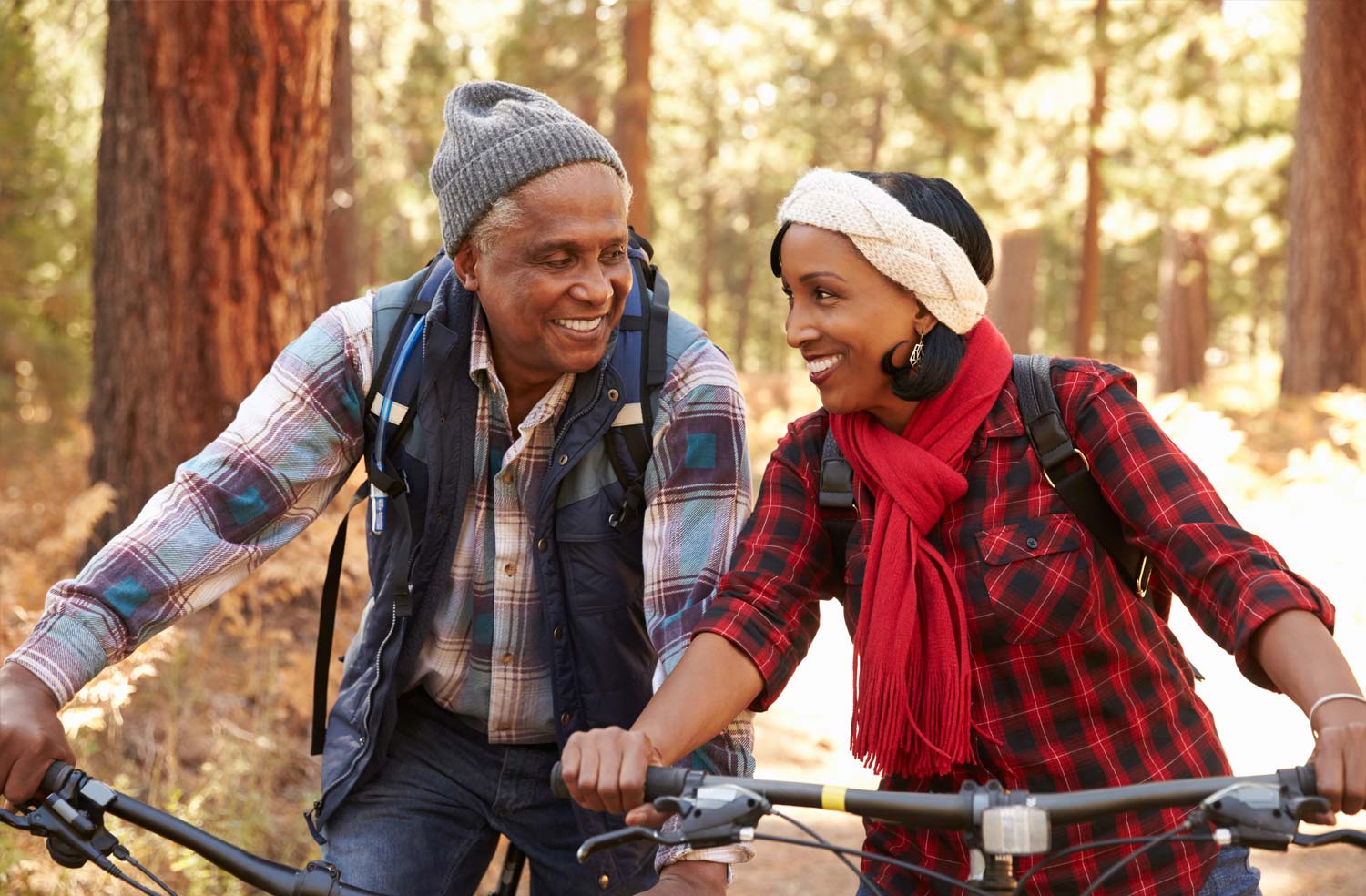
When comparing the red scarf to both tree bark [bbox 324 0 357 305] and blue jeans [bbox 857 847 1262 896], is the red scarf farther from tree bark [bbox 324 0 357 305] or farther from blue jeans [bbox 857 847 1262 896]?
tree bark [bbox 324 0 357 305]

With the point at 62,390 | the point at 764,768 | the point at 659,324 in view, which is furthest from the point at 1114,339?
the point at 659,324

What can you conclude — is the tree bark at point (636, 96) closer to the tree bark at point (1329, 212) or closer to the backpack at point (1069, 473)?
the tree bark at point (1329, 212)

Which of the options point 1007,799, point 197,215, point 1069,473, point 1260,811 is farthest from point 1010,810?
point 197,215

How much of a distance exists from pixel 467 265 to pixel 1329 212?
13962 mm

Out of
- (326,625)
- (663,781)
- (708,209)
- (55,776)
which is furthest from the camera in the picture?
(708,209)

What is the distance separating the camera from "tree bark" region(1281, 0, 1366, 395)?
1439 cm

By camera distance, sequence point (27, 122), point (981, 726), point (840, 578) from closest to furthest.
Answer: point (981, 726) < point (840, 578) < point (27, 122)

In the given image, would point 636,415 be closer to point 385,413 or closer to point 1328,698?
point 385,413

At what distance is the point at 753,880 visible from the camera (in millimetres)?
6184

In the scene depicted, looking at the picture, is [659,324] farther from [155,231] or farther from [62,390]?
[62,390]

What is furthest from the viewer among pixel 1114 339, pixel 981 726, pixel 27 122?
pixel 1114 339

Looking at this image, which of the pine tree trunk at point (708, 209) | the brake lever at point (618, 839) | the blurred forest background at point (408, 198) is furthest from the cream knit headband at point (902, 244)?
the pine tree trunk at point (708, 209)

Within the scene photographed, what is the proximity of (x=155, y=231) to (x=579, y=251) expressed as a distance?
4.38 m

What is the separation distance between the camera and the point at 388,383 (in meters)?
3.27
